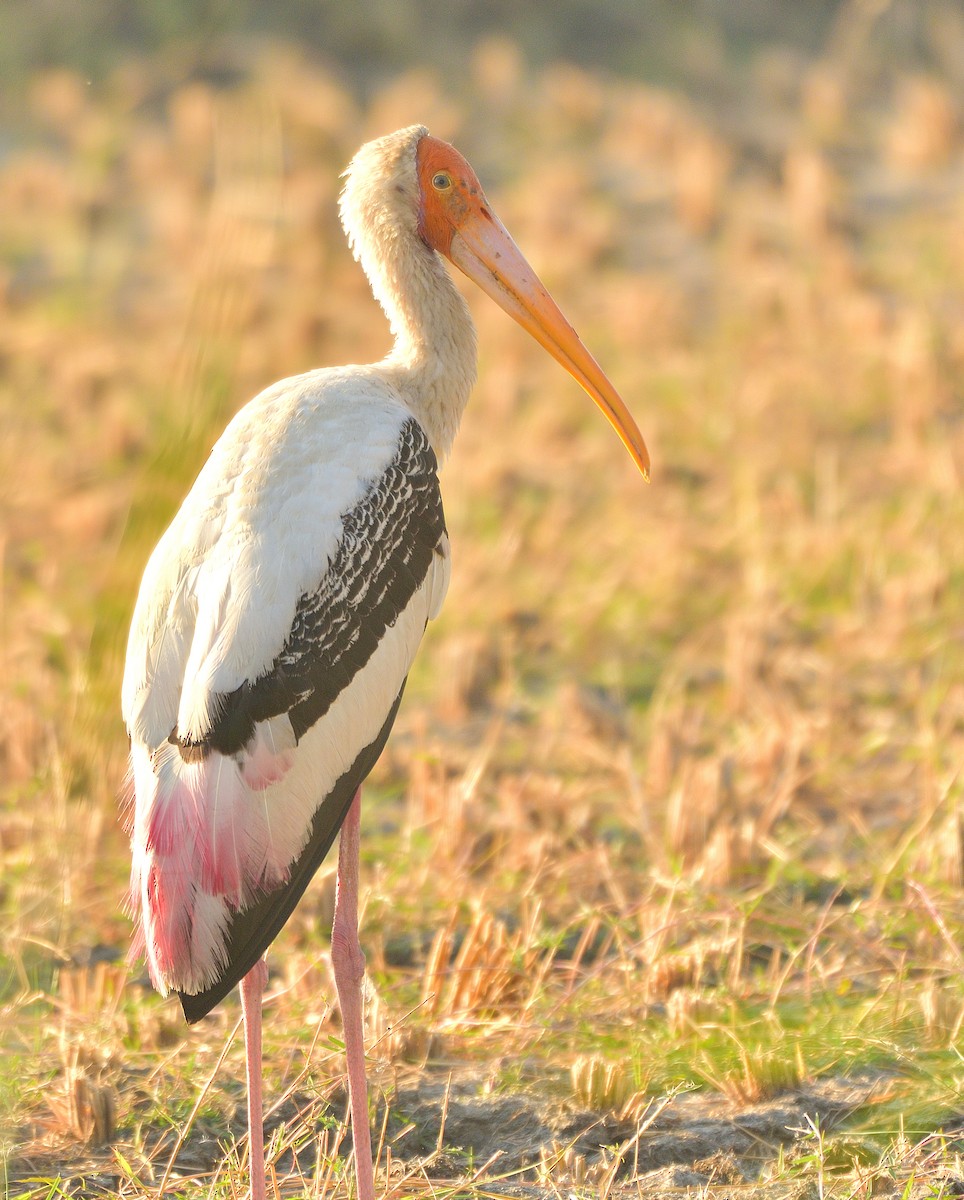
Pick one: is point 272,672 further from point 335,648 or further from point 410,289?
point 410,289

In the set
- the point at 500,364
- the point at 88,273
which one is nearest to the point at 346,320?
the point at 500,364

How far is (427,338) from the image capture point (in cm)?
379

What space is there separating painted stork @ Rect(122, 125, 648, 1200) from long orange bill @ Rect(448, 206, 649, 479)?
47 centimetres

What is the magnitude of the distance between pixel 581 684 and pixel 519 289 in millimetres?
2623

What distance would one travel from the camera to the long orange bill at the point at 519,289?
396 cm

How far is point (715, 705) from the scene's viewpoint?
243 inches

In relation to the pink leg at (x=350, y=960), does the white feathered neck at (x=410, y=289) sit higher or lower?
higher

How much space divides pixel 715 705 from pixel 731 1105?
8.88ft

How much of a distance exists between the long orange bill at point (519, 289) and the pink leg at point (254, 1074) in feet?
4.88

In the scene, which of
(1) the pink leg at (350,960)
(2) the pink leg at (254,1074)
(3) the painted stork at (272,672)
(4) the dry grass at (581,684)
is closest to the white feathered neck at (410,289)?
(3) the painted stork at (272,672)

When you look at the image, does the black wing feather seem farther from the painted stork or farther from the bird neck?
the bird neck

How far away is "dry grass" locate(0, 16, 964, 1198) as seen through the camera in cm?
359

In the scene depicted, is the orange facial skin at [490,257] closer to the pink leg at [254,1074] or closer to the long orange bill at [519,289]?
the long orange bill at [519,289]

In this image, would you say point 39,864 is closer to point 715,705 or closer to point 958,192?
point 715,705
